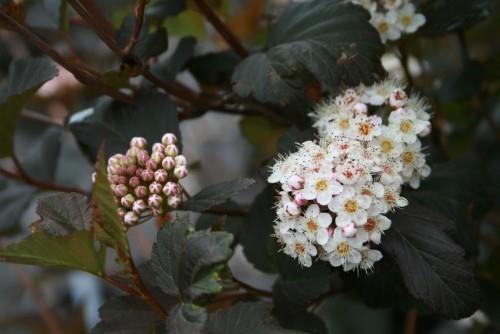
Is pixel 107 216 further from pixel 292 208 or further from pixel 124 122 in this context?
pixel 124 122

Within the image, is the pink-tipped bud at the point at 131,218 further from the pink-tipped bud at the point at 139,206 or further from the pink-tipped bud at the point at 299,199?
the pink-tipped bud at the point at 299,199

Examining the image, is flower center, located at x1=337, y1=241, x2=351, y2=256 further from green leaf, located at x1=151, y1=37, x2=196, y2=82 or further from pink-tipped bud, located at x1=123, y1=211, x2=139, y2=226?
green leaf, located at x1=151, y1=37, x2=196, y2=82

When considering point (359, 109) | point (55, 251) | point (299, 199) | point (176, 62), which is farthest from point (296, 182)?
point (176, 62)

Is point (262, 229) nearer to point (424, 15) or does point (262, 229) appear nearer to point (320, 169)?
point (320, 169)

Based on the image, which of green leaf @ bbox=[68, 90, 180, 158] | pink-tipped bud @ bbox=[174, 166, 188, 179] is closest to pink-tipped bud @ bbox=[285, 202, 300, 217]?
pink-tipped bud @ bbox=[174, 166, 188, 179]

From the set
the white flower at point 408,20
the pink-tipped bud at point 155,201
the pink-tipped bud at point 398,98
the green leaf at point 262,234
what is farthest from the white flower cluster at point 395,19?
the pink-tipped bud at point 155,201
